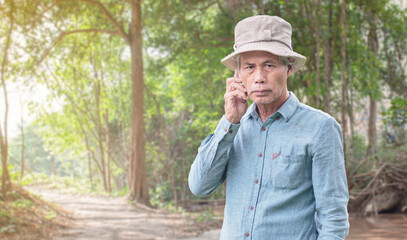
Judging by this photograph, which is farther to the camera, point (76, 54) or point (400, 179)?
point (76, 54)

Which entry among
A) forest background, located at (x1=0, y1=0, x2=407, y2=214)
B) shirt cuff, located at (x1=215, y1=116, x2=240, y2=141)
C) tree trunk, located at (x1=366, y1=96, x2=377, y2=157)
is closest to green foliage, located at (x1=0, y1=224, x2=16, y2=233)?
forest background, located at (x1=0, y1=0, x2=407, y2=214)

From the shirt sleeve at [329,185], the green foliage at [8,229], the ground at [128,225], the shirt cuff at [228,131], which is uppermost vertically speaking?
the shirt cuff at [228,131]

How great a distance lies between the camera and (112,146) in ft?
78.8

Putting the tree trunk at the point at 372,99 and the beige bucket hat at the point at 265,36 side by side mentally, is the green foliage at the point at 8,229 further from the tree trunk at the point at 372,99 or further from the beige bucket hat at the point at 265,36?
the tree trunk at the point at 372,99

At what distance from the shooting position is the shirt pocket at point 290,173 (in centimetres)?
180

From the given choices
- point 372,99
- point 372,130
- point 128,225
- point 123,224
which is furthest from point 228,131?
point 372,130

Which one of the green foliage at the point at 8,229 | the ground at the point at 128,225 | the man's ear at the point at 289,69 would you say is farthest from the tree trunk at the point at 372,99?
the man's ear at the point at 289,69

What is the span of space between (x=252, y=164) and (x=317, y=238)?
0.42m

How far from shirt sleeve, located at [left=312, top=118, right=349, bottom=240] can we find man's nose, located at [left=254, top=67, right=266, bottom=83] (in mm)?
335

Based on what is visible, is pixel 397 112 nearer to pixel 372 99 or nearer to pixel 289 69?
pixel 372 99

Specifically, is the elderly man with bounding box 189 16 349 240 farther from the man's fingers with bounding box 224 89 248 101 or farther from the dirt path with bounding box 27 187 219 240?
the dirt path with bounding box 27 187 219 240

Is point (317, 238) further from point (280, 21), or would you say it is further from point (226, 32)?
point (226, 32)

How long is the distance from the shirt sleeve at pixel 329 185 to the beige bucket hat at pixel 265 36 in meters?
0.38

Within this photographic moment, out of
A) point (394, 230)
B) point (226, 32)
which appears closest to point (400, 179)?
point (394, 230)
